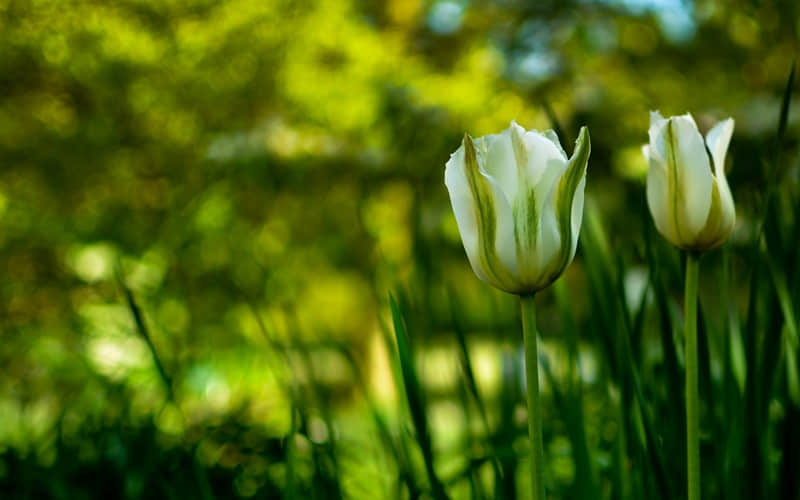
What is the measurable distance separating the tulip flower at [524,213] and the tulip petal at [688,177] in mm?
90

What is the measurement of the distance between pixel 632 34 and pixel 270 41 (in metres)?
1.64

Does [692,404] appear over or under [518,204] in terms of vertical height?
under

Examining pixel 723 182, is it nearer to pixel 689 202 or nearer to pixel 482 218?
pixel 689 202

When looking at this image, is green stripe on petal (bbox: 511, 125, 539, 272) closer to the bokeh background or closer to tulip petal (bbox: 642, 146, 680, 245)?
tulip petal (bbox: 642, 146, 680, 245)

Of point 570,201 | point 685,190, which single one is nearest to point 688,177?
point 685,190

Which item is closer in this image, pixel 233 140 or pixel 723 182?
pixel 723 182

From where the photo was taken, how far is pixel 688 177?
46cm

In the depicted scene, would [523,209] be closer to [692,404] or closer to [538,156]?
[538,156]

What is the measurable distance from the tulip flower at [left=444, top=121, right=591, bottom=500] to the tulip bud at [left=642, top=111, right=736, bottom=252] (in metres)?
0.09

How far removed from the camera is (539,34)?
2920 millimetres

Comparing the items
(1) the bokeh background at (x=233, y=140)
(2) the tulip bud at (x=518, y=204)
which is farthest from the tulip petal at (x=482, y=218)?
(1) the bokeh background at (x=233, y=140)

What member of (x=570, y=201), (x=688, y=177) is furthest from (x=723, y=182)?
(x=570, y=201)

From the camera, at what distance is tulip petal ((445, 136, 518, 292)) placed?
1.30ft

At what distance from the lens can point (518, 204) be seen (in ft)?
1.35
